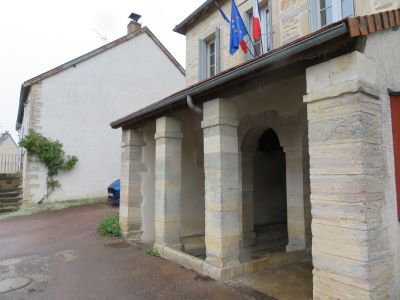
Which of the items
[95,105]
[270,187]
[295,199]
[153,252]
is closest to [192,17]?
[270,187]

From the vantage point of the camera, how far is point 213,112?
4.62 meters

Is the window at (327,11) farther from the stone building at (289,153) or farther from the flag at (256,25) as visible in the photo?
the flag at (256,25)

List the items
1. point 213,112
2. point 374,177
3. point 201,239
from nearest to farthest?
1. point 374,177
2. point 213,112
3. point 201,239

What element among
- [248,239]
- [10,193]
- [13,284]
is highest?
[10,193]

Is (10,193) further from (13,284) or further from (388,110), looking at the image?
(388,110)

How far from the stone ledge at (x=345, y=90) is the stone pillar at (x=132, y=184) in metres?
4.82

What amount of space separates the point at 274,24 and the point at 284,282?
17.2 ft

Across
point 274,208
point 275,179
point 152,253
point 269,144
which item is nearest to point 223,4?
point 269,144

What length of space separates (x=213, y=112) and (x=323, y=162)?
1.96 meters

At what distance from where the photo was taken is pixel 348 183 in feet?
9.48

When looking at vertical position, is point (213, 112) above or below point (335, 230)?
above

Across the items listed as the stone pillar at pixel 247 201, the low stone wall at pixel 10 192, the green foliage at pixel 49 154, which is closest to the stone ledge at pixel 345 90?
the stone pillar at pixel 247 201

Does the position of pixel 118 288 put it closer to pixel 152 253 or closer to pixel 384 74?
pixel 152 253

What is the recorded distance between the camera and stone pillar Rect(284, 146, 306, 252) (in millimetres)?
5699
